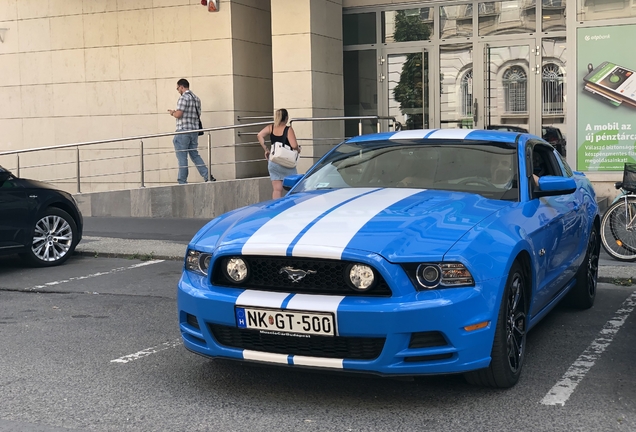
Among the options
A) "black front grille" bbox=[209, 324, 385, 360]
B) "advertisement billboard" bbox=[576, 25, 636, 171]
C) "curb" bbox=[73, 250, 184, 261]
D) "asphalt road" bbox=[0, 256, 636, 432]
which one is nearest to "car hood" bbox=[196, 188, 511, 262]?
"black front grille" bbox=[209, 324, 385, 360]

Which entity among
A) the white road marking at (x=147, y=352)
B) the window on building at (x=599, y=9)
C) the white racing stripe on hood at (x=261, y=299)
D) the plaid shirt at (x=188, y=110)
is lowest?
the white road marking at (x=147, y=352)

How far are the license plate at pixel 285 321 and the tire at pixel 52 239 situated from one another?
619cm

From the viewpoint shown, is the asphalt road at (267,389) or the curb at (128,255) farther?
the curb at (128,255)

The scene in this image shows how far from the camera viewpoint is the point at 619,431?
4.19 meters

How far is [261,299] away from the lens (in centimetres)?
455

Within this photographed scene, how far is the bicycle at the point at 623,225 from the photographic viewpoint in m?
9.59

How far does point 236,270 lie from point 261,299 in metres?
0.29

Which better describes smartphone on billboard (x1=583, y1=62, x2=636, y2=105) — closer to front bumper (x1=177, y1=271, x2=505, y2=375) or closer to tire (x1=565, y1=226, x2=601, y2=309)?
tire (x1=565, y1=226, x2=601, y2=309)

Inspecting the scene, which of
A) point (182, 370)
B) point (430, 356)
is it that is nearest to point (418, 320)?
point (430, 356)

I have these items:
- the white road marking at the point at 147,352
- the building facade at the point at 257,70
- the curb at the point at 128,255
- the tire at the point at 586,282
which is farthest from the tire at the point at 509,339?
the building facade at the point at 257,70

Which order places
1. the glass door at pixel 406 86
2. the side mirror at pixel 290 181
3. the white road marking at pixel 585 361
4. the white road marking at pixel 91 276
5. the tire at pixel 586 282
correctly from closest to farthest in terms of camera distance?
1. the white road marking at pixel 585 361
2. the side mirror at pixel 290 181
3. the tire at pixel 586 282
4. the white road marking at pixel 91 276
5. the glass door at pixel 406 86

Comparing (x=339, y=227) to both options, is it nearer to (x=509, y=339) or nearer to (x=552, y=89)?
(x=509, y=339)

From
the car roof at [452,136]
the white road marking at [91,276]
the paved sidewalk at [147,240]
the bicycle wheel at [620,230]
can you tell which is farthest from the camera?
the bicycle wheel at [620,230]

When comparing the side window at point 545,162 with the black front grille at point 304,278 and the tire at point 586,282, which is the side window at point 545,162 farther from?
the black front grille at point 304,278
